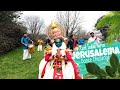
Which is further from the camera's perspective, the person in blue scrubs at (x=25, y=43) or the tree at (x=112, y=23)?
the person in blue scrubs at (x=25, y=43)

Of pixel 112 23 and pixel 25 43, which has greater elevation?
pixel 112 23

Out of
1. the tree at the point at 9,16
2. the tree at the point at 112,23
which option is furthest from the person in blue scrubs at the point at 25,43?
the tree at the point at 112,23

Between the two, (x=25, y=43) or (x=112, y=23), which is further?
(x=25, y=43)

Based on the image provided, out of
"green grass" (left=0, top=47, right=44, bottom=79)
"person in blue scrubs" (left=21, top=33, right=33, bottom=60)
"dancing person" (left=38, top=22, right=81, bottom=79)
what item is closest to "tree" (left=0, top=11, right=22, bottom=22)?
"green grass" (left=0, top=47, right=44, bottom=79)

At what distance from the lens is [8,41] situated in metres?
15.4

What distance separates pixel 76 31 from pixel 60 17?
1.36 metres

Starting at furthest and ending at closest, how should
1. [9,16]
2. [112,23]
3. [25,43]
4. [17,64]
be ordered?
[9,16]
[17,64]
[25,43]
[112,23]

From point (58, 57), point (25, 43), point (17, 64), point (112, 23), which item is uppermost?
point (112, 23)

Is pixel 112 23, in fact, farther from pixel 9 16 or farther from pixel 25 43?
pixel 9 16

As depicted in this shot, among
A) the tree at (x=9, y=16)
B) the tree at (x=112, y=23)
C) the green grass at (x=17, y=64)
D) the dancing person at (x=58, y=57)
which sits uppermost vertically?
the tree at (x=9, y=16)

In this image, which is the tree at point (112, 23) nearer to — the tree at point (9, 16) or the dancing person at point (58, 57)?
the dancing person at point (58, 57)

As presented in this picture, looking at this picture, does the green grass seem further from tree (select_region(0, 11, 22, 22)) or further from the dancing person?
the dancing person

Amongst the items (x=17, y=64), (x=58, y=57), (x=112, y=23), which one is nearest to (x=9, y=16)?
(x=17, y=64)
